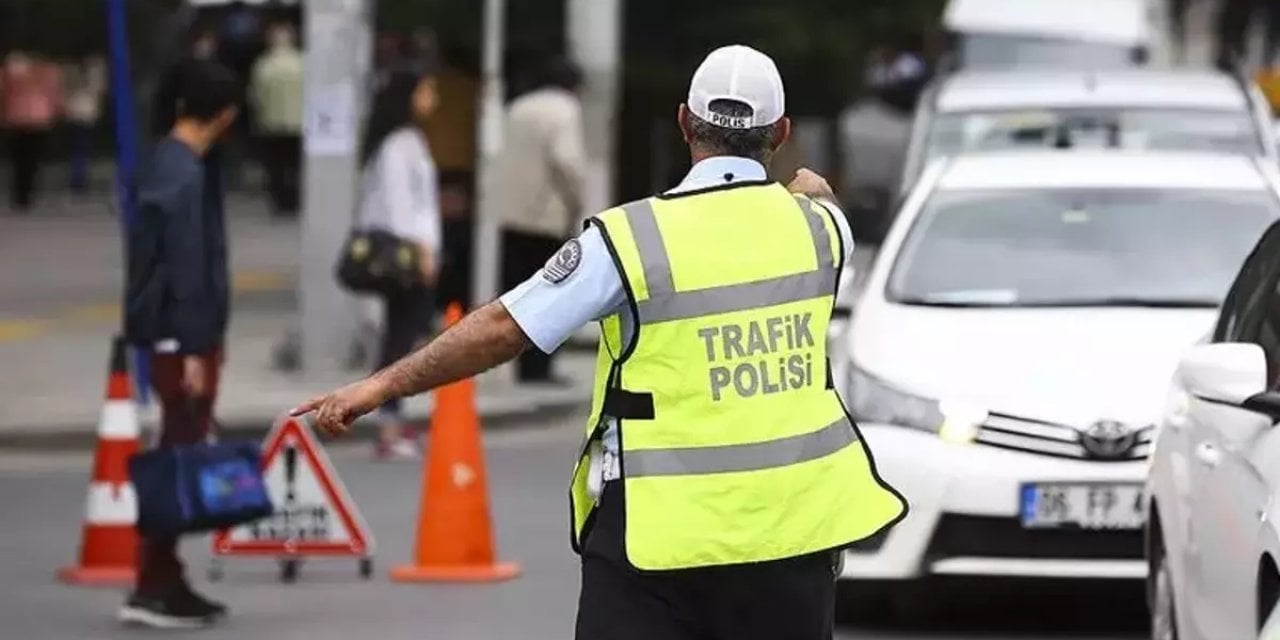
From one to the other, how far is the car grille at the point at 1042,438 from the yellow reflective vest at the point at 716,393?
4.07m

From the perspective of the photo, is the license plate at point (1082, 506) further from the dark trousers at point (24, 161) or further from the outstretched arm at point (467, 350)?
the dark trousers at point (24, 161)

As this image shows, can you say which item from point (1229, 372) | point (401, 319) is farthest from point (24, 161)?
point (1229, 372)

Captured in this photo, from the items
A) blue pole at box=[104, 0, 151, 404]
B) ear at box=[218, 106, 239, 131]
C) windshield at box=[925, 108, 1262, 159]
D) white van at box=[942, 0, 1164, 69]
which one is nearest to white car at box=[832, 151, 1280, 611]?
ear at box=[218, 106, 239, 131]

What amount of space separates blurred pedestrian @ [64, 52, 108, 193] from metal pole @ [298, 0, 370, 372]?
18.7 metres

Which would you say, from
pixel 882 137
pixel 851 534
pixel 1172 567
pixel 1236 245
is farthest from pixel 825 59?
pixel 851 534

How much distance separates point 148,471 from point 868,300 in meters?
2.40

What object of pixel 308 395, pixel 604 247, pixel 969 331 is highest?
pixel 604 247

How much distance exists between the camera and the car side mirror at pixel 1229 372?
706 cm

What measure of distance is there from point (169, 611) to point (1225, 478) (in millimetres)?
4058

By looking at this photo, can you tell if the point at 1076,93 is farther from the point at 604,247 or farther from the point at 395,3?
the point at 395,3

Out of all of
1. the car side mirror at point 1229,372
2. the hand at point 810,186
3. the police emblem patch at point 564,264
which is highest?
the hand at point 810,186

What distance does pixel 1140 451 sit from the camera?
962 centimetres

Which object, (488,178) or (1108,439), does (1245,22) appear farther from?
(1108,439)

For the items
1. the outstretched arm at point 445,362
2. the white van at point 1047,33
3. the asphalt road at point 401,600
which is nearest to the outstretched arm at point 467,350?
the outstretched arm at point 445,362
